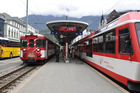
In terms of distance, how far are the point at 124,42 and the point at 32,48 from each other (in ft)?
31.3

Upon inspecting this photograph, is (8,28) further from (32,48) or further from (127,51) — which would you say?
(127,51)

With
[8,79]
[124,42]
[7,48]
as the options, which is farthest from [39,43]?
[124,42]

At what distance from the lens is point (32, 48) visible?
13.6 meters

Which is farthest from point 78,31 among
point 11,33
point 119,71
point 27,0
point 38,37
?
point 11,33

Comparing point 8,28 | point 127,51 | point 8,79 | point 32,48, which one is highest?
point 8,28

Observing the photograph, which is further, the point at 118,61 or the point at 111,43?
the point at 111,43

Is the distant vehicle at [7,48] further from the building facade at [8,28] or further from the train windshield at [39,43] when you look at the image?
the building facade at [8,28]

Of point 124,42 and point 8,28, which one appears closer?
point 124,42

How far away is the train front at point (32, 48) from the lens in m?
13.4

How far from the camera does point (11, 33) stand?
48500mm

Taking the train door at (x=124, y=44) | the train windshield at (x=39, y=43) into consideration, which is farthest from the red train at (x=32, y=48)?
the train door at (x=124, y=44)

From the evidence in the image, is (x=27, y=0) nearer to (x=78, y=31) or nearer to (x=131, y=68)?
(x=78, y=31)

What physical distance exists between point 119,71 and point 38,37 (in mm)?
9406

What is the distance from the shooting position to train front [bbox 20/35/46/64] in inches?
Result: 526
